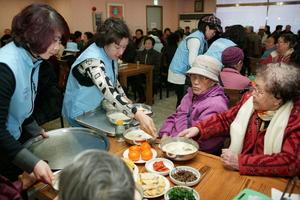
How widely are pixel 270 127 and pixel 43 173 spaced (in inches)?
45.5

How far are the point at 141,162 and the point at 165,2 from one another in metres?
10.8

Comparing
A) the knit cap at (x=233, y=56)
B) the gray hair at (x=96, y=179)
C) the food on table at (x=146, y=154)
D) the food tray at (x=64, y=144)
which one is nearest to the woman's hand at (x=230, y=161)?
the food on table at (x=146, y=154)

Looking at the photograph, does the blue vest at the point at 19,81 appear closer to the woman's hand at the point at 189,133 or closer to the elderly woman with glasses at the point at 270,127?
the woman's hand at the point at 189,133

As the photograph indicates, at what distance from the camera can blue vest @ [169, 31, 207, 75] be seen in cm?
293

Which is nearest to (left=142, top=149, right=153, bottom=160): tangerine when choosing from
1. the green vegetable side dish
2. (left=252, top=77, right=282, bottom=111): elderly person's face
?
the green vegetable side dish

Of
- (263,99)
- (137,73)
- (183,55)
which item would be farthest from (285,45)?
(263,99)

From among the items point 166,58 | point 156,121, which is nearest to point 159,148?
point 156,121

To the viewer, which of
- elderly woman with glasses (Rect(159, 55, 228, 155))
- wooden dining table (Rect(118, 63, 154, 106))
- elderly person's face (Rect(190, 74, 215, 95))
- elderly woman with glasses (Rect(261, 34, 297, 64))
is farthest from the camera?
wooden dining table (Rect(118, 63, 154, 106))

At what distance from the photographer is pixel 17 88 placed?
3.78 feet

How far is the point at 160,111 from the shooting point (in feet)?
14.4

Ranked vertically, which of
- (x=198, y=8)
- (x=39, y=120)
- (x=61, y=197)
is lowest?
(x=39, y=120)

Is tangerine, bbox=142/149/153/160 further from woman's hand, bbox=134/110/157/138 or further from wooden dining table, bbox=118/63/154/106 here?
wooden dining table, bbox=118/63/154/106

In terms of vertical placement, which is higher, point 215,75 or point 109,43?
point 109,43

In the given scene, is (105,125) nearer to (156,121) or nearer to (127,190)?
(127,190)
